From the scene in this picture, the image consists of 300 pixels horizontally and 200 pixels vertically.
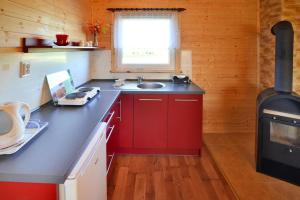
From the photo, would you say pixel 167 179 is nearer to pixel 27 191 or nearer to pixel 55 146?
pixel 55 146

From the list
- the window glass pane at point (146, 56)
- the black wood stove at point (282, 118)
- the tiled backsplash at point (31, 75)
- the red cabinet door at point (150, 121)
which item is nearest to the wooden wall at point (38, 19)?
the tiled backsplash at point (31, 75)

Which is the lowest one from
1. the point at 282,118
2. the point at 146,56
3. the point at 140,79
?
the point at 282,118

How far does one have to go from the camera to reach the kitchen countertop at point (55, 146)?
119 centimetres

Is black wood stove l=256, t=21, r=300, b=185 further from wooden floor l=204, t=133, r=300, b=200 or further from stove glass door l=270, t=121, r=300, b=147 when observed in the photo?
wooden floor l=204, t=133, r=300, b=200

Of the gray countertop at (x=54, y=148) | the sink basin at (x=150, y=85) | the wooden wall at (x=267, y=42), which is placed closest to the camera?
the gray countertop at (x=54, y=148)

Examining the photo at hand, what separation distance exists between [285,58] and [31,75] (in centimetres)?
240

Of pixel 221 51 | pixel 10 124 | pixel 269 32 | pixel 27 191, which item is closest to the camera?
pixel 27 191

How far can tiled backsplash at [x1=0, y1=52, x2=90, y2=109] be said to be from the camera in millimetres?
1885

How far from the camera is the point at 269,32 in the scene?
384 cm

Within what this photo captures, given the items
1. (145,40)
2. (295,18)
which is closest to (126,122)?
Answer: (145,40)

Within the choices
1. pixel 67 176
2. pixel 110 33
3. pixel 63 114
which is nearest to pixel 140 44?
pixel 110 33

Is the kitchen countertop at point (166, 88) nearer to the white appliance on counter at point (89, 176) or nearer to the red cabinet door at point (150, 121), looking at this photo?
the red cabinet door at point (150, 121)

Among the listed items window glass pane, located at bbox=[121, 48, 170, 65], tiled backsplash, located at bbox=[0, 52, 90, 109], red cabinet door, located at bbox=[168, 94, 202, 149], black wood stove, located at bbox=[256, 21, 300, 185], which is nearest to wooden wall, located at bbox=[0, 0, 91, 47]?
tiled backsplash, located at bbox=[0, 52, 90, 109]

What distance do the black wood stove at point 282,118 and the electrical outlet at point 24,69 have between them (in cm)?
225
